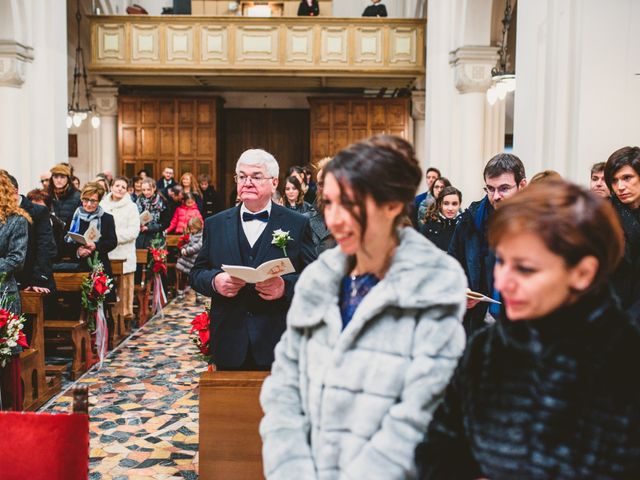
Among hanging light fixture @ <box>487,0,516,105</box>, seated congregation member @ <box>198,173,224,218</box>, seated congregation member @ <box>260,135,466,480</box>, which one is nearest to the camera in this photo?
seated congregation member @ <box>260,135,466,480</box>

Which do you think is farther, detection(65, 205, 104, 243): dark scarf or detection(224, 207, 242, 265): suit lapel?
detection(65, 205, 104, 243): dark scarf

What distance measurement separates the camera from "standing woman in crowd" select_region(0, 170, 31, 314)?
17.0ft

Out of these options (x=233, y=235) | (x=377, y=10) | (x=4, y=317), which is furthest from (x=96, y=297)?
(x=377, y=10)

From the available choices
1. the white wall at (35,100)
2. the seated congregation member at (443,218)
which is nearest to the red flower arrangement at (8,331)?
the seated congregation member at (443,218)

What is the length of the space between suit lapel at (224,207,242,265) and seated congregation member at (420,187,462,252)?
2967 millimetres

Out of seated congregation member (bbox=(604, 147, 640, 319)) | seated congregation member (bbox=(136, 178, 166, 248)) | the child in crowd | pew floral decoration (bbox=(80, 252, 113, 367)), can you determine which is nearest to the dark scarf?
pew floral decoration (bbox=(80, 252, 113, 367))

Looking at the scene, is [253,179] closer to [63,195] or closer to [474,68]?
[63,195]

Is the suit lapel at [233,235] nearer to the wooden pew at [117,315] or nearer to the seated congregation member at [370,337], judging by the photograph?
the seated congregation member at [370,337]

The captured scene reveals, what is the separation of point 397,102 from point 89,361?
12.7m

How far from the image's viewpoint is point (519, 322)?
59.8 inches

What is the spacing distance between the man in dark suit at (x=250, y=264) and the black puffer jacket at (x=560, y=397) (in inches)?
77.5

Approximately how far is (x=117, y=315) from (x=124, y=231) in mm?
981

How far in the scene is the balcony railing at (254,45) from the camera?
15305 mm

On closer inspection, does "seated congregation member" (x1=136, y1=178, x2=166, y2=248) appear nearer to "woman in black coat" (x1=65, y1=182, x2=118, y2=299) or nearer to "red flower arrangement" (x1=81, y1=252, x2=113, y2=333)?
"woman in black coat" (x1=65, y1=182, x2=118, y2=299)
